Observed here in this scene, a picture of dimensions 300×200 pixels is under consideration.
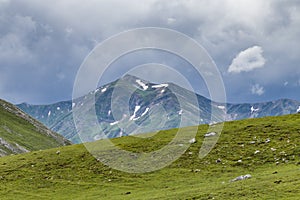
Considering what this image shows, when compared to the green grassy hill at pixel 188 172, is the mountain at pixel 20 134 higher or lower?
higher

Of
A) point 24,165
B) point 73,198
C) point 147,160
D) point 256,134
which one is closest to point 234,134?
point 256,134

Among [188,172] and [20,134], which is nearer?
[188,172]

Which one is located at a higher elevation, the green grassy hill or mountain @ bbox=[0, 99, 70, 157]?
mountain @ bbox=[0, 99, 70, 157]

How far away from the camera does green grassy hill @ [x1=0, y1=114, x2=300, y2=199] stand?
38906mm

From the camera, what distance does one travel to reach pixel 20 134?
6422 inches

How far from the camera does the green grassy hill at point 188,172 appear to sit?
38.9m

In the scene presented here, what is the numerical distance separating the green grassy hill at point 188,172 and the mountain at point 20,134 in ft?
245

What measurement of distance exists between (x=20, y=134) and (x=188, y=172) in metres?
125

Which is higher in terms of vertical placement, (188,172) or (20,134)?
(20,134)

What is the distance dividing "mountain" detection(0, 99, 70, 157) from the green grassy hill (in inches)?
2938

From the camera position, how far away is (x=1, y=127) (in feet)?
525

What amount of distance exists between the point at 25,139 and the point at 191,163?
11841 centimetres

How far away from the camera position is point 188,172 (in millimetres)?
51031

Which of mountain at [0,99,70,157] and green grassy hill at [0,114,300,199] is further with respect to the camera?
mountain at [0,99,70,157]
